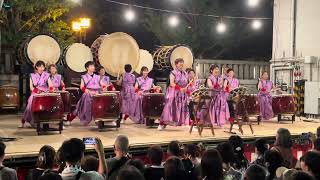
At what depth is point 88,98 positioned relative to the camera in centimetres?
829

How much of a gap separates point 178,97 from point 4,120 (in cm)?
370

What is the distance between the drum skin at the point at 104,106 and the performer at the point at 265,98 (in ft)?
12.5

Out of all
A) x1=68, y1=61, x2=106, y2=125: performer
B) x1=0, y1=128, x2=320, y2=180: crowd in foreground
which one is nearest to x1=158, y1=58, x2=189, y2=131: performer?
x1=68, y1=61, x2=106, y2=125: performer

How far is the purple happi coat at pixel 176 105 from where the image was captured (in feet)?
27.6

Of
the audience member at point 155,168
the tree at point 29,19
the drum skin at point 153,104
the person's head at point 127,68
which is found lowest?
the audience member at point 155,168

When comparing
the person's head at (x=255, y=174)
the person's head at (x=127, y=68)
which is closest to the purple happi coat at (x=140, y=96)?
the person's head at (x=127, y=68)

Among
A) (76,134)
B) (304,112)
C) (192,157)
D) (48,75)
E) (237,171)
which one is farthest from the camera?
(304,112)

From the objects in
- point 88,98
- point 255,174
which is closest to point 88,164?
point 255,174

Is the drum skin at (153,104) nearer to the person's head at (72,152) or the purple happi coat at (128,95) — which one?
the purple happi coat at (128,95)

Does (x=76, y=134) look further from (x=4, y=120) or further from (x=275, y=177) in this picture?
(x=275, y=177)

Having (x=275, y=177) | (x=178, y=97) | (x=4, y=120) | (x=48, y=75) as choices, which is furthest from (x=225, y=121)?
(x=275, y=177)

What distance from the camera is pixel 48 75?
7980mm

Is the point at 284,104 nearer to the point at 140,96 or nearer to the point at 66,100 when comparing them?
the point at 140,96

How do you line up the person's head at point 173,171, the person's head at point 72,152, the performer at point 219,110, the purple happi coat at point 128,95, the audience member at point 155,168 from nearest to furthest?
1. the person's head at point 72,152
2. the person's head at point 173,171
3. the audience member at point 155,168
4. the performer at point 219,110
5. the purple happi coat at point 128,95
